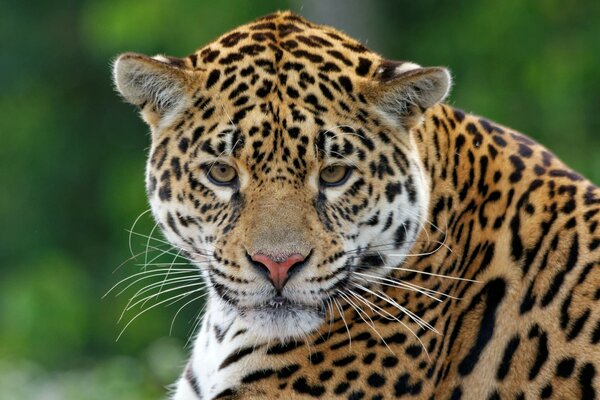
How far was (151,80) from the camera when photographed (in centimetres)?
727

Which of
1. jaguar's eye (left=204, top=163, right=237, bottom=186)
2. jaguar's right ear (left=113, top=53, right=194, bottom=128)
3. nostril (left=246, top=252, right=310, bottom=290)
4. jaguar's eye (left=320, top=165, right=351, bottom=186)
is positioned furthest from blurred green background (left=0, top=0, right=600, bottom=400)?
nostril (left=246, top=252, right=310, bottom=290)

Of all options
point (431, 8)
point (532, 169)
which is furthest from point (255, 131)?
point (431, 8)

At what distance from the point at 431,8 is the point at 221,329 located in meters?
17.9

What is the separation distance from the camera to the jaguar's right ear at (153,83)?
23.5ft

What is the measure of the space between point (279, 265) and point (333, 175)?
0.62 metres

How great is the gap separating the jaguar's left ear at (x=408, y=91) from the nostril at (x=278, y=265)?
0.97 m

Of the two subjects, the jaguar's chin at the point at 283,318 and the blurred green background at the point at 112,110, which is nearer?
the jaguar's chin at the point at 283,318

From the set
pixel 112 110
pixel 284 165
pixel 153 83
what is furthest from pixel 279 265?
pixel 112 110

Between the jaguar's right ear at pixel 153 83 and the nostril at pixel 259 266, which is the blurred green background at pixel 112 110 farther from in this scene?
the nostril at pixel 259 266

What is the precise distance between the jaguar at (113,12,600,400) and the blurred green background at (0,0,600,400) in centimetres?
633

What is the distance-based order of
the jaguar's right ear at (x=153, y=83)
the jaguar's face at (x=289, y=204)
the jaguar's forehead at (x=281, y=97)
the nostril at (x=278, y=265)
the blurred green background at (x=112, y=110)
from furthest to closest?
the blurred green background at (x=112, y=110), the jaguar's right ear at (x=153, y=83), the jaguar's forehead at (x=281, y=97), the jaguar's face at (x=289, y=204), the nostril at (x=278, y=265)

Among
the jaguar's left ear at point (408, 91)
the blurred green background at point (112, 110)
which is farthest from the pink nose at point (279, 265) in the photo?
the blurred green background at point (112, 110)

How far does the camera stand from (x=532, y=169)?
7.23m

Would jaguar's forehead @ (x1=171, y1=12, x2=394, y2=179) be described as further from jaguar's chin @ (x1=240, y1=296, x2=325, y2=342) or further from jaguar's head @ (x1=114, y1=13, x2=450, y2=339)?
jaguar's chin @ (x1=240, y1=296, x2=325, y2=342)
